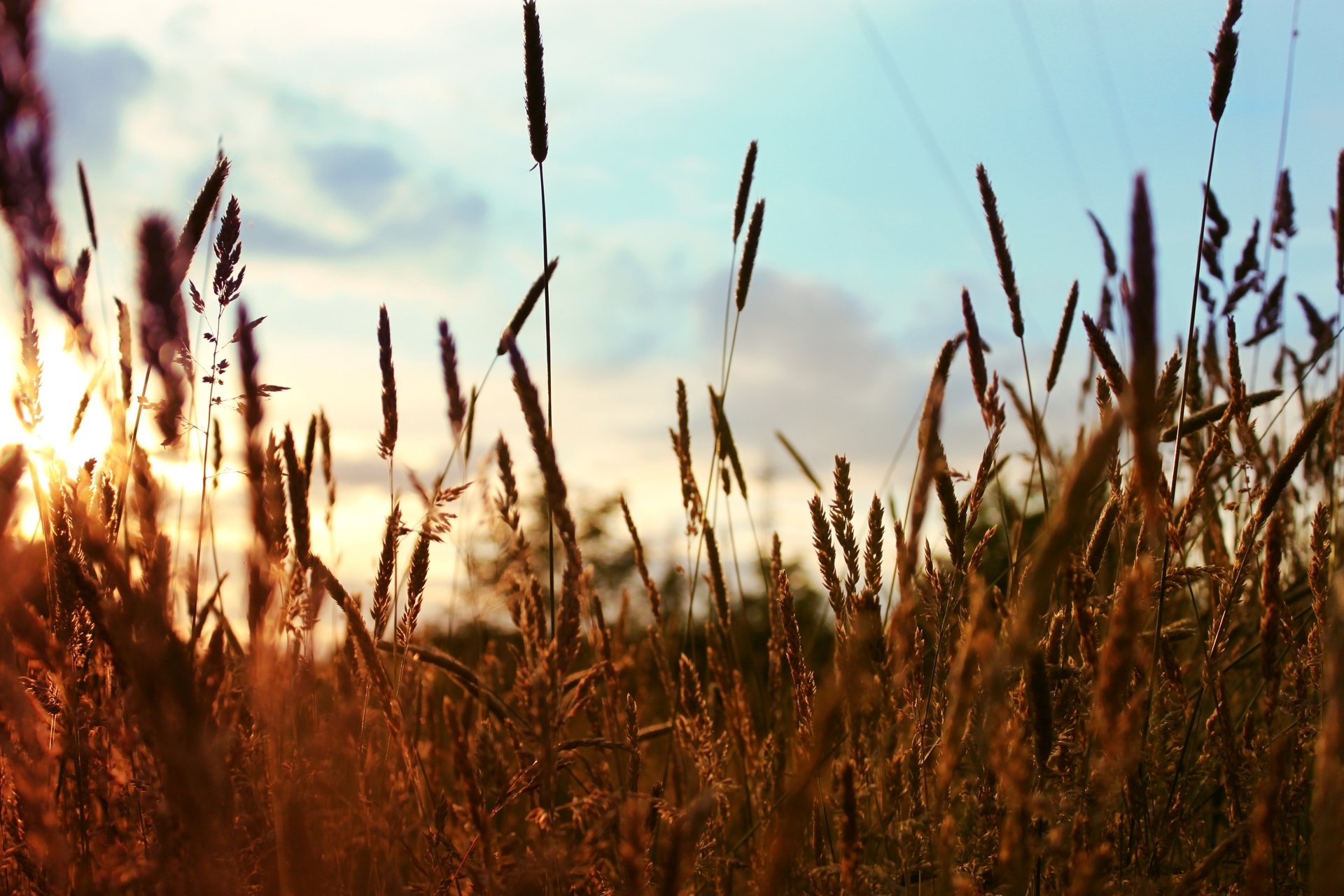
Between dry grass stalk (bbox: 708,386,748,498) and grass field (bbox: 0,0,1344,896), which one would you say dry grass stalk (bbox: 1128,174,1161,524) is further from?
dry grass stalk (bbox: 708,386,748,498)

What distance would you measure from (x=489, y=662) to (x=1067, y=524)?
5.99 ft

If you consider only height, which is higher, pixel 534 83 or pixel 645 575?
pixel 534 83

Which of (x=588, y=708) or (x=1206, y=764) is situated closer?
(x=1206, y=764)

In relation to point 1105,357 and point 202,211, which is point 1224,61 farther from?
point 202,211

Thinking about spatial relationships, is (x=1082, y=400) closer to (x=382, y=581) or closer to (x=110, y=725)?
(x=382, y=581)

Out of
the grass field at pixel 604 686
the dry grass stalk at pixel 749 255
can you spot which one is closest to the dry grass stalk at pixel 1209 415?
the grass field at pixel 604 686

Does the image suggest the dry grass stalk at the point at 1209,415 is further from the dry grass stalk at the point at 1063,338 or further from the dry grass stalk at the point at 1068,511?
the dry grass stalk at the point at 1068,511

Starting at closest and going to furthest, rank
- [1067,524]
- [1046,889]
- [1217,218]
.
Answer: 1. [1067,524]
2. [1046,889]
3. [1217,218]

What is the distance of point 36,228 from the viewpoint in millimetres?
971

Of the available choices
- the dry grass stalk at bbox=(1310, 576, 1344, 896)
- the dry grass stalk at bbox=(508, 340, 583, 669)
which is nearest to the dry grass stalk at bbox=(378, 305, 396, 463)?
the dry grass stalk at bbox=(508, 340, 583, 669)

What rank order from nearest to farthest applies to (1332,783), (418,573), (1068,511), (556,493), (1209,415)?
(1068,511)
(1332,783)
(556,493)
(418,573)
(1209,415)

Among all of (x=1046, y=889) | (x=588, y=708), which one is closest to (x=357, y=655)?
(x=588, y=708)

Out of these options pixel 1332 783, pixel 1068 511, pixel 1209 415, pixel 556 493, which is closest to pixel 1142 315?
pixel 1068 511

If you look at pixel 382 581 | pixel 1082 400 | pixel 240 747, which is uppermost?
pixel 1082 400
